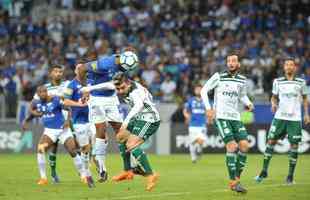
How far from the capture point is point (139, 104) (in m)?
16.9

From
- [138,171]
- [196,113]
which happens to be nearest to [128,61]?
[138,171]

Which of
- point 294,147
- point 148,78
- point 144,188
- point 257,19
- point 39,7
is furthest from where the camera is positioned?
point 39,7

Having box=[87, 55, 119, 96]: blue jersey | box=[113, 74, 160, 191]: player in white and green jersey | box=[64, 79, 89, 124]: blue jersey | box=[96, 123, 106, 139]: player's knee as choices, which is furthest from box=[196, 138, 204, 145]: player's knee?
box=[113, 74, 160, 191]: player in white and green jersey

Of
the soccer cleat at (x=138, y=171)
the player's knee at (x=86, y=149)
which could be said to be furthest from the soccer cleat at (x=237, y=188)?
the player's knee at (x=86, y=149)

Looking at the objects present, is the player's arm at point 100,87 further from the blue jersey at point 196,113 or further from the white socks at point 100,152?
the blue jersey at point 196,113

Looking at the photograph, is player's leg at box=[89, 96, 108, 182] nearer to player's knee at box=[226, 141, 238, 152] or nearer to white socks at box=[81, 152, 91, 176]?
white socks at box=[81, 152, 91, 176]

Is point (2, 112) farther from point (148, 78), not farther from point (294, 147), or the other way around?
point (294, 147)

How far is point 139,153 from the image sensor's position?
17.4 m

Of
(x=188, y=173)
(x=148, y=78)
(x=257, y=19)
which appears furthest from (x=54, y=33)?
(x=188, y=173)

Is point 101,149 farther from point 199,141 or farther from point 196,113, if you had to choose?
point 196,113

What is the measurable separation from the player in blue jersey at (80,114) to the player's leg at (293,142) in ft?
14.0

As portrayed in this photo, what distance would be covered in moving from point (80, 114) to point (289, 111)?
454cm

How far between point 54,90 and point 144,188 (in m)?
3.36

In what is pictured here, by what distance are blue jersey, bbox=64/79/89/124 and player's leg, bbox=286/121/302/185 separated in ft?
14.5
